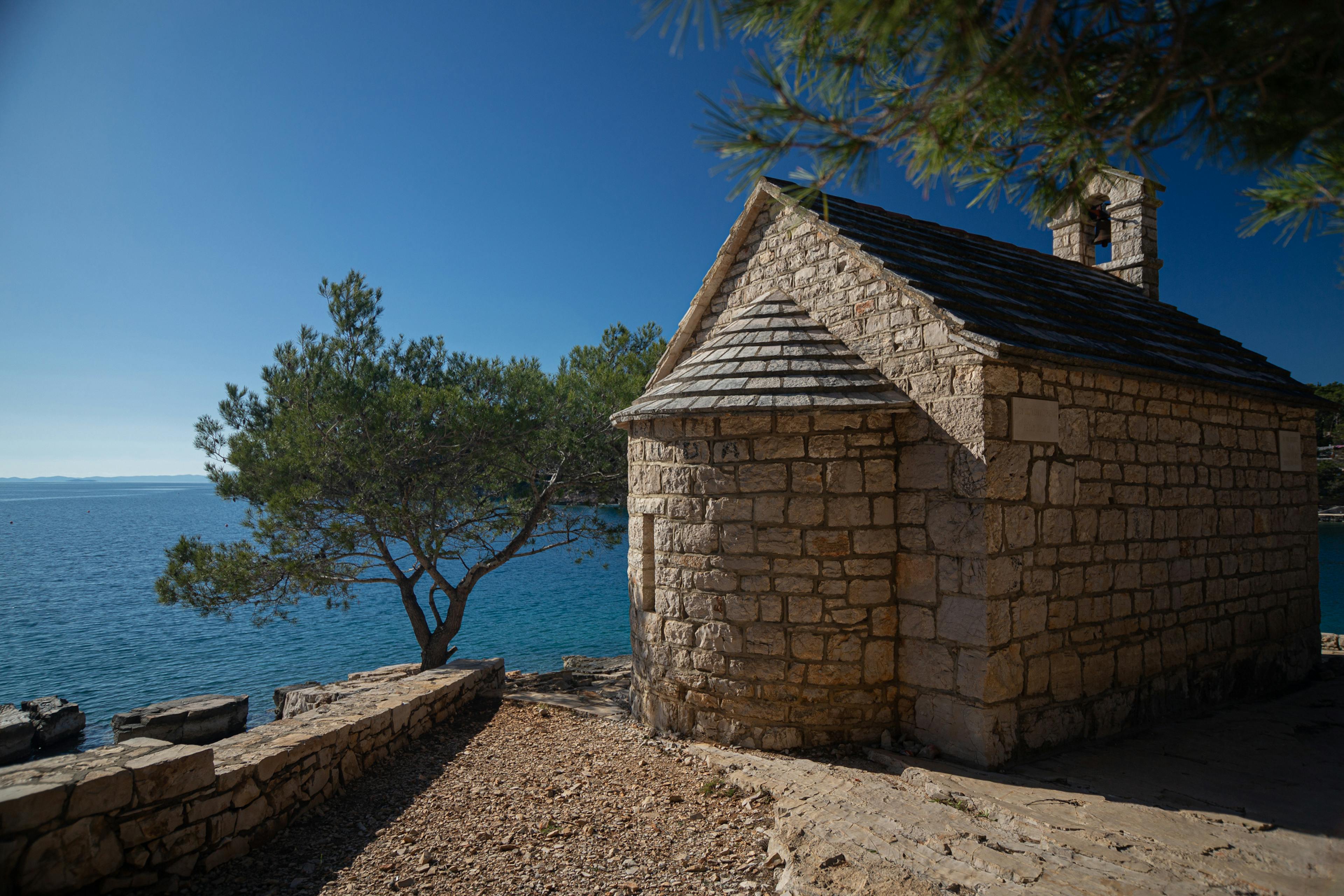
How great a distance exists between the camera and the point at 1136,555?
6188 mm

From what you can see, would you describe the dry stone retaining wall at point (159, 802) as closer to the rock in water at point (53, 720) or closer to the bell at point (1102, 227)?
the rock in water at point (53, 720)

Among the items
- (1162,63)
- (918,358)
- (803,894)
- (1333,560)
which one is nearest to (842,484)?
(918,358)

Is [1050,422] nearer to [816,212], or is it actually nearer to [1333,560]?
[816,212]

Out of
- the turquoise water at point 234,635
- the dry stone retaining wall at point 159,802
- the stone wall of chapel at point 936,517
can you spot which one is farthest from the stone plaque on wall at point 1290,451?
the dry stone retaining wall at point 159,802

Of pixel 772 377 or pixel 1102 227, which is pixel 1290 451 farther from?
pixel 772 377

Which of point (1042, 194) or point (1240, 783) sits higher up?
point (1042, 194)

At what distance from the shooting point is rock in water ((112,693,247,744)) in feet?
35.0

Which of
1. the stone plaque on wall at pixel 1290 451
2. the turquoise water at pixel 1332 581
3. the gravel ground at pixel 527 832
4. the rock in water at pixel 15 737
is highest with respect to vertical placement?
the stone plaque on wall at pixel 1290 451

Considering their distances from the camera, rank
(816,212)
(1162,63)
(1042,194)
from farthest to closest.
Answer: (816,212) < (1042,194) < (1162,63)

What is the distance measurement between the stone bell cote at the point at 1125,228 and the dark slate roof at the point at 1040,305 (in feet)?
3.33

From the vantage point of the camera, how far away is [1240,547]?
7320 millimetres

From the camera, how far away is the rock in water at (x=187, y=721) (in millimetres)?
10680

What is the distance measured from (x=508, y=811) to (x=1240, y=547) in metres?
7.93

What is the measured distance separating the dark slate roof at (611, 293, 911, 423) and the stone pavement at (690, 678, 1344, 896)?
2.81 metres
